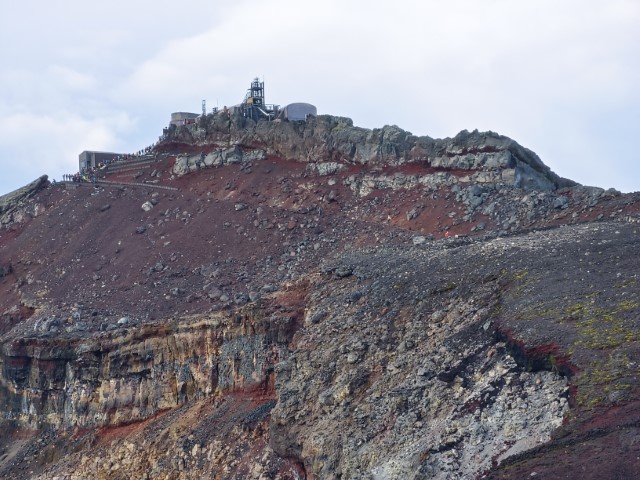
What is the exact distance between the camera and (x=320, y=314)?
38844mm

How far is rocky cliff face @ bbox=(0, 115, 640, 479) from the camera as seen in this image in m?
27.9

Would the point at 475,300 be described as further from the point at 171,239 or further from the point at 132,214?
the point at 132,214

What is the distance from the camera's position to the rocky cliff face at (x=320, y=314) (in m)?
27.9

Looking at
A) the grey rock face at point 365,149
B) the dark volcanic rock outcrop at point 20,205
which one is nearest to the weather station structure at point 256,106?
the grey rock face at point 365,149

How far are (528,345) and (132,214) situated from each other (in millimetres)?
34051

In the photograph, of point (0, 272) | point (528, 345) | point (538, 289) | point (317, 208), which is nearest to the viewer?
point (528, 345)

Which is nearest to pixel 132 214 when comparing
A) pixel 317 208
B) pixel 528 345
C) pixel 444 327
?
pixel 317 208

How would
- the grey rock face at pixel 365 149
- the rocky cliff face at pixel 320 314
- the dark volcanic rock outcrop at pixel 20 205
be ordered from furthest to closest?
the dark volcanic rock outcrop at pixel 20 205
the grey rock face at pixel 365 149
the rocky cliff face at pixel 320 314

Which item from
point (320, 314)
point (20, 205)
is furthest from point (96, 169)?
point (320, 314)

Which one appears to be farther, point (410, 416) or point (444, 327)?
point (444, 327)

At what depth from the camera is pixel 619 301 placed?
1172 inches

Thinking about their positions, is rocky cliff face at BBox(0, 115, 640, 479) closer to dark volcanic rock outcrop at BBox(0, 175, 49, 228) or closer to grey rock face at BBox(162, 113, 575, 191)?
grey rock face at BBox(162, 113, 575, 191)

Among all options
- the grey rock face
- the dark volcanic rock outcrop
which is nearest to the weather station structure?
the grey rock face

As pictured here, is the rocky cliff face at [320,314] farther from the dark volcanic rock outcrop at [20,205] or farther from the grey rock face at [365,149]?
the dark volcanic rock outcrop at [20,205]
